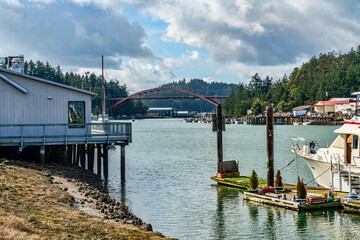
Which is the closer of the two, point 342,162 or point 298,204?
point 298,204

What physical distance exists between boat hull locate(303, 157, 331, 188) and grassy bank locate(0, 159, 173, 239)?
12802 mm

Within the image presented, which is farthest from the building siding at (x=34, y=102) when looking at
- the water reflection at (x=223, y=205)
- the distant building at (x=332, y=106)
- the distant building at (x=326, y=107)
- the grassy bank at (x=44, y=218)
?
the distant building at (x=326, y=107)

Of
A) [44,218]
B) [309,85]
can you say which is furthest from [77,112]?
[309,85]

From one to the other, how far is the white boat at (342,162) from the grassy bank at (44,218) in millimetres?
11770

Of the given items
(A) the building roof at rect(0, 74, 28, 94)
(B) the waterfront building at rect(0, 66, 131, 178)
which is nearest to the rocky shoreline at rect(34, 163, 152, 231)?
(B) the waterfront building at rect(0, 66, 131, 178)

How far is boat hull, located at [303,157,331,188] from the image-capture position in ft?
78.5

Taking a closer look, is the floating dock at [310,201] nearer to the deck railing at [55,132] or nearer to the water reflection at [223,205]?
the water reflection at [223,205]

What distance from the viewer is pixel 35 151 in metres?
27.4

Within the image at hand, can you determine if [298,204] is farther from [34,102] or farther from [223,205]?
[34,102]

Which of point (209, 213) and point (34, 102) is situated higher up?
point (34, 102)

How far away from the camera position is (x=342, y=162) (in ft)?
76.3

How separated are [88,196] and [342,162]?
475 inches

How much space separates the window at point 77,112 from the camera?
2733 centimetres

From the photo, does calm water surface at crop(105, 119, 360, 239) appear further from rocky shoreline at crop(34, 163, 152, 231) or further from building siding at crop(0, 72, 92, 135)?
building siding at crop(0, 72, 92, 135)
